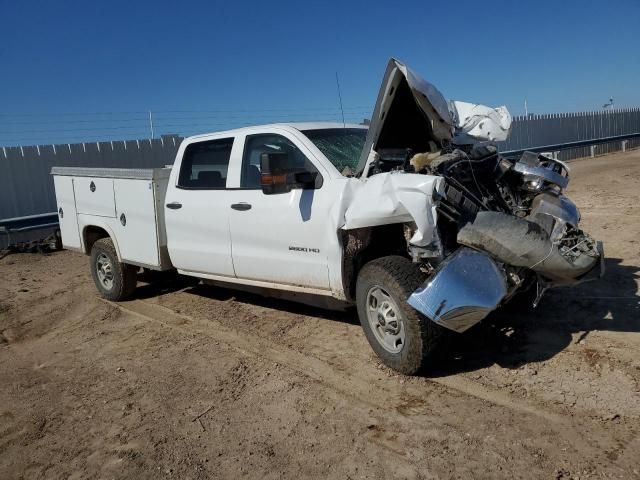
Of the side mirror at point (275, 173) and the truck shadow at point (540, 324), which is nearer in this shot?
the truck shadow at point (540, 324)

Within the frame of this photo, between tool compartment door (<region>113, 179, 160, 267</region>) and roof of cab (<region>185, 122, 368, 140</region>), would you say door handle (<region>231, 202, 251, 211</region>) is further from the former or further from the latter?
tool compartment door (<region>113, 179, 160, 267</region>)

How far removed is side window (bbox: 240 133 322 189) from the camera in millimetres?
5078

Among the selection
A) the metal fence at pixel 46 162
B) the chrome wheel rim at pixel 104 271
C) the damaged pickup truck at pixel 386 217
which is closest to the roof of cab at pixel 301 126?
the damaged pickup truck at pixel 386 217

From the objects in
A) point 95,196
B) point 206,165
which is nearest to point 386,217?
point 206,165

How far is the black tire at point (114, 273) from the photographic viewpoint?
23.3ft

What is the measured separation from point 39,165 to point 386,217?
11.3 meters

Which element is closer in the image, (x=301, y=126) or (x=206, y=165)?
(x=301, y=126)

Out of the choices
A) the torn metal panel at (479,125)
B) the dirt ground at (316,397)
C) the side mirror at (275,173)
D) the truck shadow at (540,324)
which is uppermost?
the torn metal panel at (479,125)

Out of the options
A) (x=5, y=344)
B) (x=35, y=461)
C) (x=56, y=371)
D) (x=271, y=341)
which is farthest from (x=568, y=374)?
(x=5, y=344)

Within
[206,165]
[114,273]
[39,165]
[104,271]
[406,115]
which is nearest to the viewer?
[406,115]

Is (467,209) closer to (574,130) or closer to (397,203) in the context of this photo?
(397,203)

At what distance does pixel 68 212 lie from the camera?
771cm

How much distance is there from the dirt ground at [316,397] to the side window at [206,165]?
1478 millimetres

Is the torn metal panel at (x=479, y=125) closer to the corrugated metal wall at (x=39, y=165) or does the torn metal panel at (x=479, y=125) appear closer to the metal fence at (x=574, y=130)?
the corrugated metal wall at (x=39, y=165)
